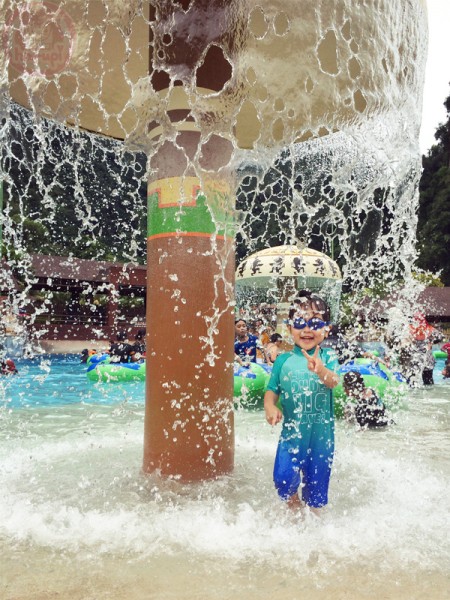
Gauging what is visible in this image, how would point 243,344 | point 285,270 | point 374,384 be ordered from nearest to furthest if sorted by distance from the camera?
point 374,384, point 243,344, point 285,270

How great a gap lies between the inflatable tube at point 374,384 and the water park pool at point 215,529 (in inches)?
70.3

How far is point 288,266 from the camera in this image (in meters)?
13.8

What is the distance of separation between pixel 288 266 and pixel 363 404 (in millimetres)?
7779

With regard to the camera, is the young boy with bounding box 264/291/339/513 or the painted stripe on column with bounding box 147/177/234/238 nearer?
the young boy with bounding box 264/291/339/513

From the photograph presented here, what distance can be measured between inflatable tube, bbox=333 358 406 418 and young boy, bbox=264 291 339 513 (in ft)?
11.8

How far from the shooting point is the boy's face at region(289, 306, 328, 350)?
3146 millimetres

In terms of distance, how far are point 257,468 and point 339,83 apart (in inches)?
136

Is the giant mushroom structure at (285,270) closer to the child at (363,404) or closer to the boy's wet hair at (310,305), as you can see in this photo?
the child at (363,404)

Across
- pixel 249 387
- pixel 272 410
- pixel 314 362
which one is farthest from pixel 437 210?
pixel 272 410

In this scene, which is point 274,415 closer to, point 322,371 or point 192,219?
point 322,371

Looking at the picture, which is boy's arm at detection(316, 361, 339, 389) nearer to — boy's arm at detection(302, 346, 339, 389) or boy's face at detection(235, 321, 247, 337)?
boy's arm at detection(302, 346, 339, 389)

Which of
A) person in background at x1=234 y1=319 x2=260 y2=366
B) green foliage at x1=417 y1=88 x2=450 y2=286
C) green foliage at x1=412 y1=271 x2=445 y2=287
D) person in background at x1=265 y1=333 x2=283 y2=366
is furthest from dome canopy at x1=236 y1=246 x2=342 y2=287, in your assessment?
green foliage at x1=417 y1=88 x2=450 y2=286

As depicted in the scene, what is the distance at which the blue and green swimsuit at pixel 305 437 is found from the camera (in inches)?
119

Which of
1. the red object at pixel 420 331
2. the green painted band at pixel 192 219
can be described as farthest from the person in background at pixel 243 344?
the green painted band at pixel 192 219
